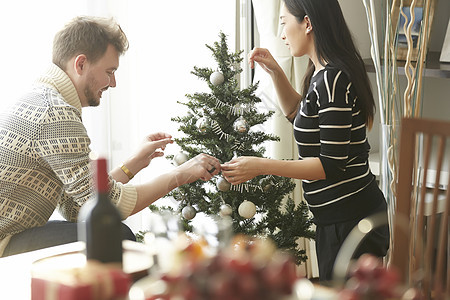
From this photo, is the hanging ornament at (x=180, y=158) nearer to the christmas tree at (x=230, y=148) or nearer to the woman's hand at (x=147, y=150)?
the christmas tree at (x=230, y=148)

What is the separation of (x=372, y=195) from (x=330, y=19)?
66 cm

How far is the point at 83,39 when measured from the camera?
2148mm

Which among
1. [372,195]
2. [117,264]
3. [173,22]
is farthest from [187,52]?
[117,264]

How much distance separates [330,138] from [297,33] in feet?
1.39

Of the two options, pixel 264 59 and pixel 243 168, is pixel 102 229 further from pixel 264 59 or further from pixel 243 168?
→ pixel 264 59

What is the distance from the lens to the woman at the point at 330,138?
2.11 metres

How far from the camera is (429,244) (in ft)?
4.64

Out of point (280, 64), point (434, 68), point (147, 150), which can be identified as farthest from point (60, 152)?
point (434, 68)

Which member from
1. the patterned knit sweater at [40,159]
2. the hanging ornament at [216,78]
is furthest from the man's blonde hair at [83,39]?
the hanging ornament at [216,78]

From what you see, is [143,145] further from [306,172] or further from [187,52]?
[187,52]

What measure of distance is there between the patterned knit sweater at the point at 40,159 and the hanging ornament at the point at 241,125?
2.09 feet

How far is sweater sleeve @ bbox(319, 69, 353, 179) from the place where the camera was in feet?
6.82

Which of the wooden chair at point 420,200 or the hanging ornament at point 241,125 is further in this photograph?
the hanging ornament at point 241,125

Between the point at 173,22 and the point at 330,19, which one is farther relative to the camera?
the point at 173,22
